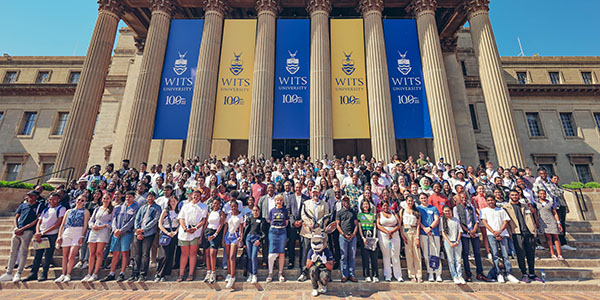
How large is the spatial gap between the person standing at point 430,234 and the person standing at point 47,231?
27.4ft

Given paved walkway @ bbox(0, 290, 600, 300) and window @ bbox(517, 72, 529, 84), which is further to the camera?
window @ bbox(517, 72, 529, 84)

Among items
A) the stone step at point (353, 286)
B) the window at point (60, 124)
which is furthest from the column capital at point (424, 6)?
the window at point (60, 124)

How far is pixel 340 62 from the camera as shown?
15.3 metres

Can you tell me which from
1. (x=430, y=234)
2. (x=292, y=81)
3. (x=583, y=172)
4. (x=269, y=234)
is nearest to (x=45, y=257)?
(x=269, y=234)

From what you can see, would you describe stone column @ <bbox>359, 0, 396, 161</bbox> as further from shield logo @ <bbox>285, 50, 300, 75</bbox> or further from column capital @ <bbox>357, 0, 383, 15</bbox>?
shield logo @ <bbox>285, 50, 300, 75</bbox>

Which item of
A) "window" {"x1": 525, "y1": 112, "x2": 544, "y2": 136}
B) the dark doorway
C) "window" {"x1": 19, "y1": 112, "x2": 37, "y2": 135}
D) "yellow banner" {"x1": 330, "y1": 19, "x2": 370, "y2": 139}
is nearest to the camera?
"yellow banner" {"x1": 330, "y1": 19, "x2": 370, "y2": 139}

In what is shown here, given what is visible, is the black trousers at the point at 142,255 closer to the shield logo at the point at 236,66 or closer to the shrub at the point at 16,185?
the shrub at the point at 16,185

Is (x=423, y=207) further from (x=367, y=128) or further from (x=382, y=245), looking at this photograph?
(x=367, y=128)

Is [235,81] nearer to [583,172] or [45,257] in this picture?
[45,257]

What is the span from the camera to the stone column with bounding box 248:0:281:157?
45.2 ft

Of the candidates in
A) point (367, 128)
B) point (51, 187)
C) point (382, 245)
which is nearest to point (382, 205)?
point (382, 245)

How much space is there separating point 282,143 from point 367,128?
632cm

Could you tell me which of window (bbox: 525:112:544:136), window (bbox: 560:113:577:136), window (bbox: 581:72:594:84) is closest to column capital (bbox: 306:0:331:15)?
window (bbox: 525:112:544:136)

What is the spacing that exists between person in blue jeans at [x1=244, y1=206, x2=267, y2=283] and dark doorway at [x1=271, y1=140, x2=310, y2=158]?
12215mm
